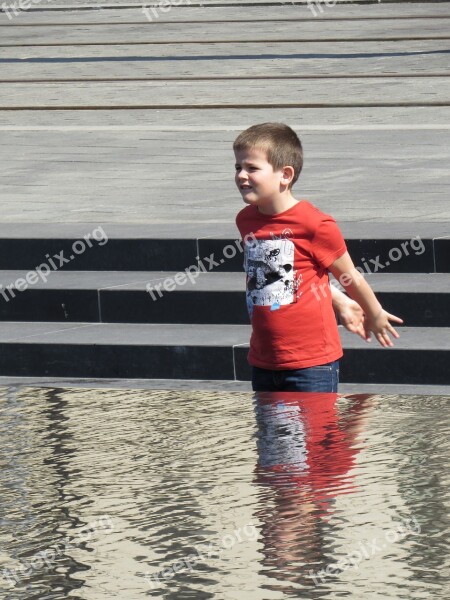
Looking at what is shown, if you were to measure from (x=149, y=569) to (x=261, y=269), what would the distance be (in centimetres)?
161

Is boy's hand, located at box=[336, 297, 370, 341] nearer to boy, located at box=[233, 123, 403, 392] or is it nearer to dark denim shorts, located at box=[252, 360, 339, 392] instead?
boy, located at box=[233, 123, 403, 392]

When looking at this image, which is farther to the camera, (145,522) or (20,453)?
(20,453)

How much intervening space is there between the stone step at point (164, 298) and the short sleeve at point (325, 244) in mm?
2751

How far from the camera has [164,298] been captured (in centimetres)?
796


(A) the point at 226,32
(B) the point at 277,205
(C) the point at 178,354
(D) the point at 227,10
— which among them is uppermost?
(D) the point at 227,10

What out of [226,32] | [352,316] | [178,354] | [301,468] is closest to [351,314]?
[352,316]

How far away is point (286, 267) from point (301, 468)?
0.94 m

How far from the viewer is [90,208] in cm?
1003

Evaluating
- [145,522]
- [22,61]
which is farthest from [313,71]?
[145,522]

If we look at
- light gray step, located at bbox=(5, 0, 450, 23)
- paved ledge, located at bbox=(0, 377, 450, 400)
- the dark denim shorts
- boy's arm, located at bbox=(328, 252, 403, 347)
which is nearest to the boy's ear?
boy's arm, located at bbox=(328, 252, 403, 347)

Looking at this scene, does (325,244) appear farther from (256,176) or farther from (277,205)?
(256,176)

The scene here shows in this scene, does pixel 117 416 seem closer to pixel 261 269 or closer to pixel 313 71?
pixel 261 269

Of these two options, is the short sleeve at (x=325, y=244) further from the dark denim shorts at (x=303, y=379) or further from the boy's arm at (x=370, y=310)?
the dark denim shorts at (x=303, y=379)

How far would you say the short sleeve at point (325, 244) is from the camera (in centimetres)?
486
